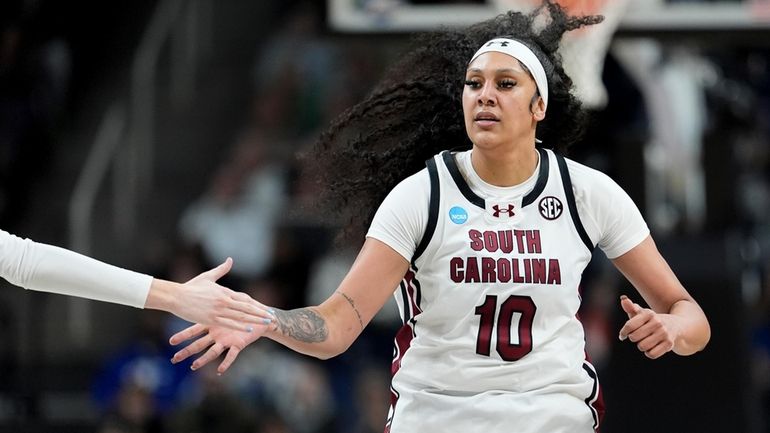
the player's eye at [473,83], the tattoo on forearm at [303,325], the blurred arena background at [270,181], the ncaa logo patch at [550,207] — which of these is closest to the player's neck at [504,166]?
the ncaa logo patch at [550,207]

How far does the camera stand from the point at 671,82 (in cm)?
933

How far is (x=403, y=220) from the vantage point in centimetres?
454

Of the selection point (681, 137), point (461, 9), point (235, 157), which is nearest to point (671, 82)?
point (681, 137)

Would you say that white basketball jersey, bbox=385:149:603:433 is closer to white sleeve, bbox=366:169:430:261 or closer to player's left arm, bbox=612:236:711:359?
white sleeve, bbox=366:169:430:261

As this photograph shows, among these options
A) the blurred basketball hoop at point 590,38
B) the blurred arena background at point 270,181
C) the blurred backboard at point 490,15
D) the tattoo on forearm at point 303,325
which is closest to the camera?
the tattoo on forearm at point 303,325

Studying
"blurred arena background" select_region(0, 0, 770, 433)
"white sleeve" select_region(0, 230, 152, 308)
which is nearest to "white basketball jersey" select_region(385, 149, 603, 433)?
"white sleeve" select_region(0, 230, 152, 308)

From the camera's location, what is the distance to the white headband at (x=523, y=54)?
4.59 meters

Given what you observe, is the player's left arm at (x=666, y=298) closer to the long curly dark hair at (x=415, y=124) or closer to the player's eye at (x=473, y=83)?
the long curly dark hair at (x=415, y=124)

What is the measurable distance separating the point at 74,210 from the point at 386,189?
20.4 ft

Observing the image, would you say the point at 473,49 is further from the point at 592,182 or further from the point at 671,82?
the point at 671,82

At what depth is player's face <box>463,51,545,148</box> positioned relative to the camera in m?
4.54

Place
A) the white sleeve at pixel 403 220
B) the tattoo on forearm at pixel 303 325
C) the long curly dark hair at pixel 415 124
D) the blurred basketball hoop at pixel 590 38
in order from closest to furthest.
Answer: the tattoo on forearm at pixel 303 325, the white sleeve at pixel 403 220, the long curly dark hair at pixel 415 124, the blurred basketball hoop at pixel 590 38

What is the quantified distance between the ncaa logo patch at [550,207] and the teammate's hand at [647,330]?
39 centimetres

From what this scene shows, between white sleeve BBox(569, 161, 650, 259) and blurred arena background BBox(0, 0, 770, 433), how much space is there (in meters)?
1.30
